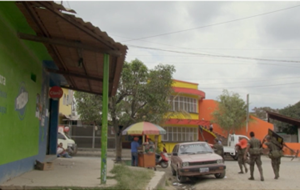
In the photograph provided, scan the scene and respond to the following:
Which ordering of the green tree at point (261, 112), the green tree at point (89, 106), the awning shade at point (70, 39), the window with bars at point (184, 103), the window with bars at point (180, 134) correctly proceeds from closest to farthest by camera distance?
1. the awning shade at point (70, 39)
2. the green tree at point (89, 106)
3. the window with bars at point (180, 134)
4. the window with bars at point (184, 103)
5. the green tree at point (261, 112)

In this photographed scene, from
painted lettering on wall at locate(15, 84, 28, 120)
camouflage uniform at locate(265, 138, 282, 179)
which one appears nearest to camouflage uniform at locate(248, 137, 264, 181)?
camouflage uniform at locate(265, 138, 282, 179)

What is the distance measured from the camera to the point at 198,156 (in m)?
12.4

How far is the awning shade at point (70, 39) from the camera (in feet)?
18.6

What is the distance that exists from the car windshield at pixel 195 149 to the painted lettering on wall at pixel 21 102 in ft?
23.6

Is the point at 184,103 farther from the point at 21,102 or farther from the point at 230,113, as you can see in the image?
the point at 21,102

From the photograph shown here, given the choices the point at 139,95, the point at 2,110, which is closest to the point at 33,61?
the point at 2,110

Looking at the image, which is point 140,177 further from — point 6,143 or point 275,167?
point 275,167

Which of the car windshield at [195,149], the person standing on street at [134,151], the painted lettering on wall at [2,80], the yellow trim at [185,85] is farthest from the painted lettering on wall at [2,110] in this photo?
the yellow trim at [185,85]

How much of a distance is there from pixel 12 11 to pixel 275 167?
33.4 feet

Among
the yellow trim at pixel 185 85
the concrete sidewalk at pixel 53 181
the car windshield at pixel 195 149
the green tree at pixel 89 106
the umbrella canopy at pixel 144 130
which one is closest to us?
the concrete sidewalk at pixel 53 181

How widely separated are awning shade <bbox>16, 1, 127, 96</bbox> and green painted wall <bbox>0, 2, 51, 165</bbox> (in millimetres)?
412

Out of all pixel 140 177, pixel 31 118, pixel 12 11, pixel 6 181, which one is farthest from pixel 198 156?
pixel 12 11

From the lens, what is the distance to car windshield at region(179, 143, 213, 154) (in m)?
13.1

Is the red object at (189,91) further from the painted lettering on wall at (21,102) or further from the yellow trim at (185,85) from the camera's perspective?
the painted lettering on wall at (21,102)
